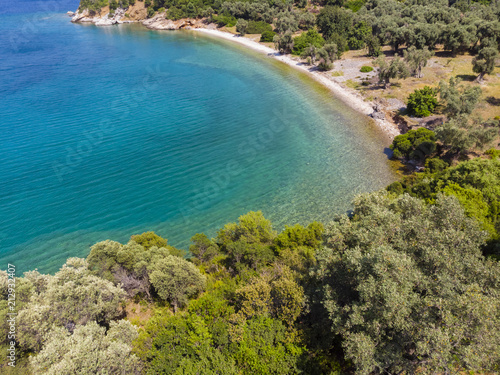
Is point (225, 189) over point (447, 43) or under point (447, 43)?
under

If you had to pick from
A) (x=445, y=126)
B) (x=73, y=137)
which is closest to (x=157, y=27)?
(x=73, y=137)

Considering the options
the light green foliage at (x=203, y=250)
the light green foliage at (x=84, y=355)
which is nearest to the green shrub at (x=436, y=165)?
the light green foliage at (x=203, y=250)

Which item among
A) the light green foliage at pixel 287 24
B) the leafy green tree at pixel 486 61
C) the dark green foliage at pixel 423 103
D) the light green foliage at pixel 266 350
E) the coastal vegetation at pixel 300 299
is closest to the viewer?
the coastal vegetation at pixel 300 299

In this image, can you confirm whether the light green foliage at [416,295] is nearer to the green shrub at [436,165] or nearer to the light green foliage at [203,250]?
the light green foliage at [203,250]

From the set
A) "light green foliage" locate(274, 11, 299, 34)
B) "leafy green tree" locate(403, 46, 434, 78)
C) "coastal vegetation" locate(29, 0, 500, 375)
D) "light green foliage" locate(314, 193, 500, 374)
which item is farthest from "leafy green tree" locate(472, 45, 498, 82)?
"light green foliage" locate(314, 193, 500, 374)

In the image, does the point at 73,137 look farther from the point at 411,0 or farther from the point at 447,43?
the point at 411,0

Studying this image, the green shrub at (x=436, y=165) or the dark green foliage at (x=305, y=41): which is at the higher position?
the dark green foliage at (x=305, y=41)
